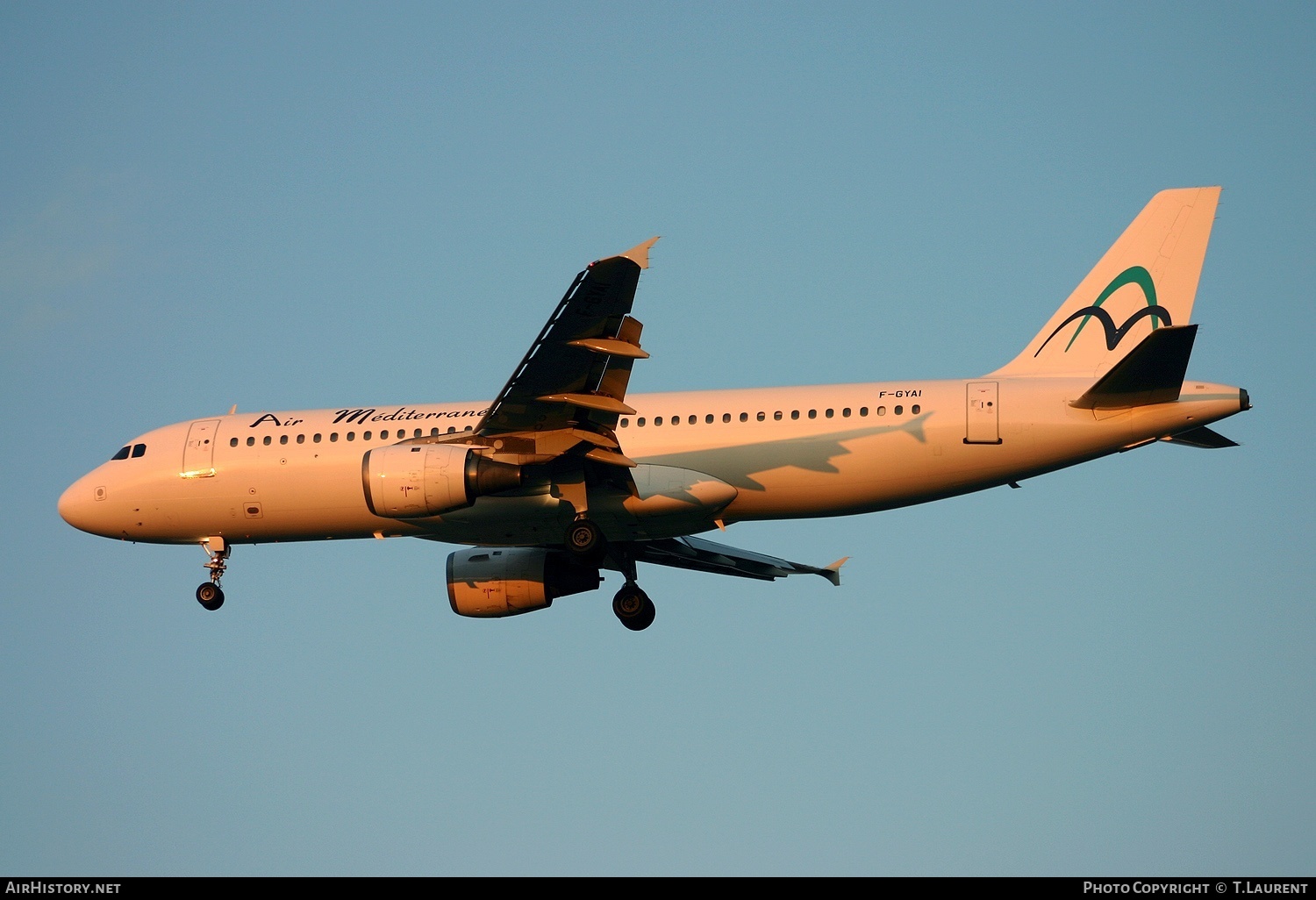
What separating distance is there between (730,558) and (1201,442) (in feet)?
32.9

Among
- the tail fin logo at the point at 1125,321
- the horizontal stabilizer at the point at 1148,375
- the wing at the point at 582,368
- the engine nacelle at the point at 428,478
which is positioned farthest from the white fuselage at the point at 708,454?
the tail fin logo at the point at 1125,321

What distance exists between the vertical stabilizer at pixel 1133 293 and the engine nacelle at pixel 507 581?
9.32 m

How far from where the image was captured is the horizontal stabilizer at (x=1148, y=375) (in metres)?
22.6

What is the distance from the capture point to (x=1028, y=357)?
27.1m

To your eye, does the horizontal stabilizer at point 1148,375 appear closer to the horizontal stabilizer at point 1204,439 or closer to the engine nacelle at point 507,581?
the horizontal stabilizer at point 1204,439

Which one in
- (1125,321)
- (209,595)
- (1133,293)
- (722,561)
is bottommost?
(209,595)

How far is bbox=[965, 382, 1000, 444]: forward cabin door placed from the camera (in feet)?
81.7

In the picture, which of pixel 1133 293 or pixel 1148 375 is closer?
pixel 1148 375

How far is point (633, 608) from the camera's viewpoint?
2881 cm

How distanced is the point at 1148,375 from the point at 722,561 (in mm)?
10518

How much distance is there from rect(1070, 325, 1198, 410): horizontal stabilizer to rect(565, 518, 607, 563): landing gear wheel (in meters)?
8.19

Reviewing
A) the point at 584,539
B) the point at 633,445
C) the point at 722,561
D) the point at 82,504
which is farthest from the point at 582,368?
the point at 82,504

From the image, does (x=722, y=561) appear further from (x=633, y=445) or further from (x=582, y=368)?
(x=582, y=368)

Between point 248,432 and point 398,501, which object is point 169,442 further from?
point 398,501
